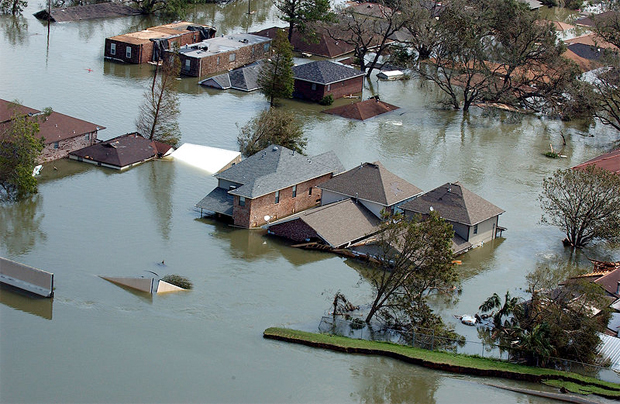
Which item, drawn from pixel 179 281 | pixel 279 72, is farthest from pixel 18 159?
pixel 279 72

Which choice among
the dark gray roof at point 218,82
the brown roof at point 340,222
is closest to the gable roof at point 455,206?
the brown roof at point 340,222

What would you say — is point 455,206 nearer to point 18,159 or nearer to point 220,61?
point 18,159

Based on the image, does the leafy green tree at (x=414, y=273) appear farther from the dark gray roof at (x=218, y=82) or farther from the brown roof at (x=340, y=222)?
the dark gray roof at (x=218, y=82)

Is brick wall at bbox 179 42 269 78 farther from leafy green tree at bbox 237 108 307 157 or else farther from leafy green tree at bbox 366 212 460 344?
leafy green tree at bbox 366 212 460 344

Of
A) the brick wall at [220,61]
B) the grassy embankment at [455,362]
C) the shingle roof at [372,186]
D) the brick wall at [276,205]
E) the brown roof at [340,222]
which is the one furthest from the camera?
the brick wall at [220,61]

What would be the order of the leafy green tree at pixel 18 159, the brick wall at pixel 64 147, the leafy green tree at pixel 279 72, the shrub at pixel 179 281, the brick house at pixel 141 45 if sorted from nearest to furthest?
the shrub at pixel 179 281, the leafy green tree at pixel 18 159, the brick wall at pixel 64 147, the leafy green tree at pixel 279 72, the brick house at pixel 141 45
